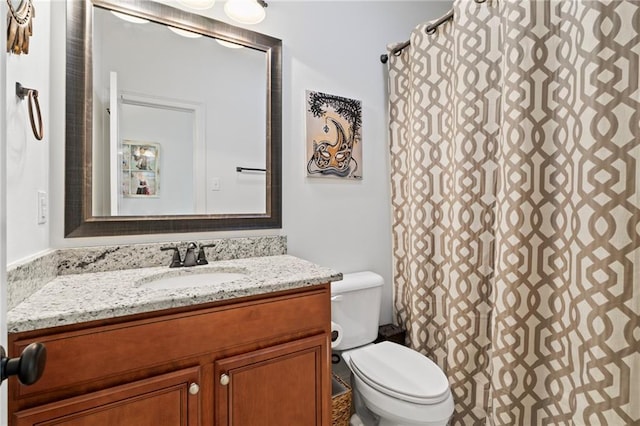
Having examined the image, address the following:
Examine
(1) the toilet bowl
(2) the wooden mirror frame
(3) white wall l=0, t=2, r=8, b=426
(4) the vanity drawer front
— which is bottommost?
(1) the toilet bowl

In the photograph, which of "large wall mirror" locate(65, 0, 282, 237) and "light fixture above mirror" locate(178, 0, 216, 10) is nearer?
"large wall mirror" locate(65, 0, 282, 237)

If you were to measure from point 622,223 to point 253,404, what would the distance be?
1.35 m

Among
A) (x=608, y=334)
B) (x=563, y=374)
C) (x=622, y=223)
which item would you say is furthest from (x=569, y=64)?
(x=563, y=374)

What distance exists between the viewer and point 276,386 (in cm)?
106

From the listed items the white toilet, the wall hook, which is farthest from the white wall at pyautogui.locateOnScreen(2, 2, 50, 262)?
the white toilet

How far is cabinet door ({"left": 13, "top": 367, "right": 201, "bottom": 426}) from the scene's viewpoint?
765mm

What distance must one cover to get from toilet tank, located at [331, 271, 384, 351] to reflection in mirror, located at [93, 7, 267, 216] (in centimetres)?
60

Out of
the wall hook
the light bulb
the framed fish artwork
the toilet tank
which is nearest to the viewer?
the wall hook

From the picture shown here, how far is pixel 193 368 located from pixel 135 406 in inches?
6.4

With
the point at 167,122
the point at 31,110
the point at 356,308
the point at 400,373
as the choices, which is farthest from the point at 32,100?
the point at 400,373

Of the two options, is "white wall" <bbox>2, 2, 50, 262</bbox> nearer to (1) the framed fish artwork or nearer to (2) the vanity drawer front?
(2) the vanity drawer front

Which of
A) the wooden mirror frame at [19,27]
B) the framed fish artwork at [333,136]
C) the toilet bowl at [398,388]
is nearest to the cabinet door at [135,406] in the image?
the toilet bowl at [398,388]

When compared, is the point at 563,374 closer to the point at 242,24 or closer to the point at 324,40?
the point at 324,40

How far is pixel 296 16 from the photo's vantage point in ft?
5.58
